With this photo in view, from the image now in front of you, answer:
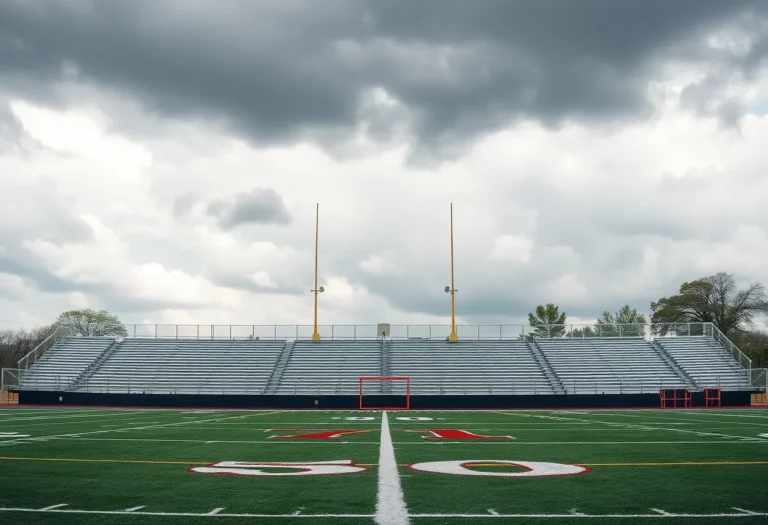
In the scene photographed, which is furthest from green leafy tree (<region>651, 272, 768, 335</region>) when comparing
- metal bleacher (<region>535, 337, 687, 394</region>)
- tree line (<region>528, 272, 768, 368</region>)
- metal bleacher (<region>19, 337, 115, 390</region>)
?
metal bleacher (<region>19, 337, 115, 390</region>)

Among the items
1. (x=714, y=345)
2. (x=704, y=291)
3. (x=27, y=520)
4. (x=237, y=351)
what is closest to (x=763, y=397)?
(x=714, y=345)

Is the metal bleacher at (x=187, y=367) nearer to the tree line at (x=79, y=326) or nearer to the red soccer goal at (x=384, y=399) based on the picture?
the red soccer goal at (x=384, y=399)

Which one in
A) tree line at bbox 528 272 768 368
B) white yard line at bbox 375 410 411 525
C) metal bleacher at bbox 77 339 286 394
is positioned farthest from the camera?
tree line at bbox 528 272 768 368

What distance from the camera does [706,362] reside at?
43281 millimetres

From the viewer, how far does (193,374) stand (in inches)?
1677

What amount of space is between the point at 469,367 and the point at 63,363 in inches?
949

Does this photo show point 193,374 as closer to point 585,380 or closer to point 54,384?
point 54,384

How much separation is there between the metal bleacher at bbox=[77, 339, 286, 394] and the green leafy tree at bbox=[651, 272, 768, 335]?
39.9 meters

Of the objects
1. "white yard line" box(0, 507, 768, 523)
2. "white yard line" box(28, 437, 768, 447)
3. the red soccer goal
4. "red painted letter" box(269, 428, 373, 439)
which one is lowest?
the red soccer goal

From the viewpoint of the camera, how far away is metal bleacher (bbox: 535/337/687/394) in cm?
4050

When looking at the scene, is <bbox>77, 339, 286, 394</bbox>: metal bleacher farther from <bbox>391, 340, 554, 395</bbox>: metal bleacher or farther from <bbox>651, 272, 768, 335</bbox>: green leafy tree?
<bbox>651, 272, 768, 335</bbox>: green leafy tree

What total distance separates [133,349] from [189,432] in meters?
29.9

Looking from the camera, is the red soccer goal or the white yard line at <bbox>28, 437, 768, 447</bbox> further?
the red soccer goal

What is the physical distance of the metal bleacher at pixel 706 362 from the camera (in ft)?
134
